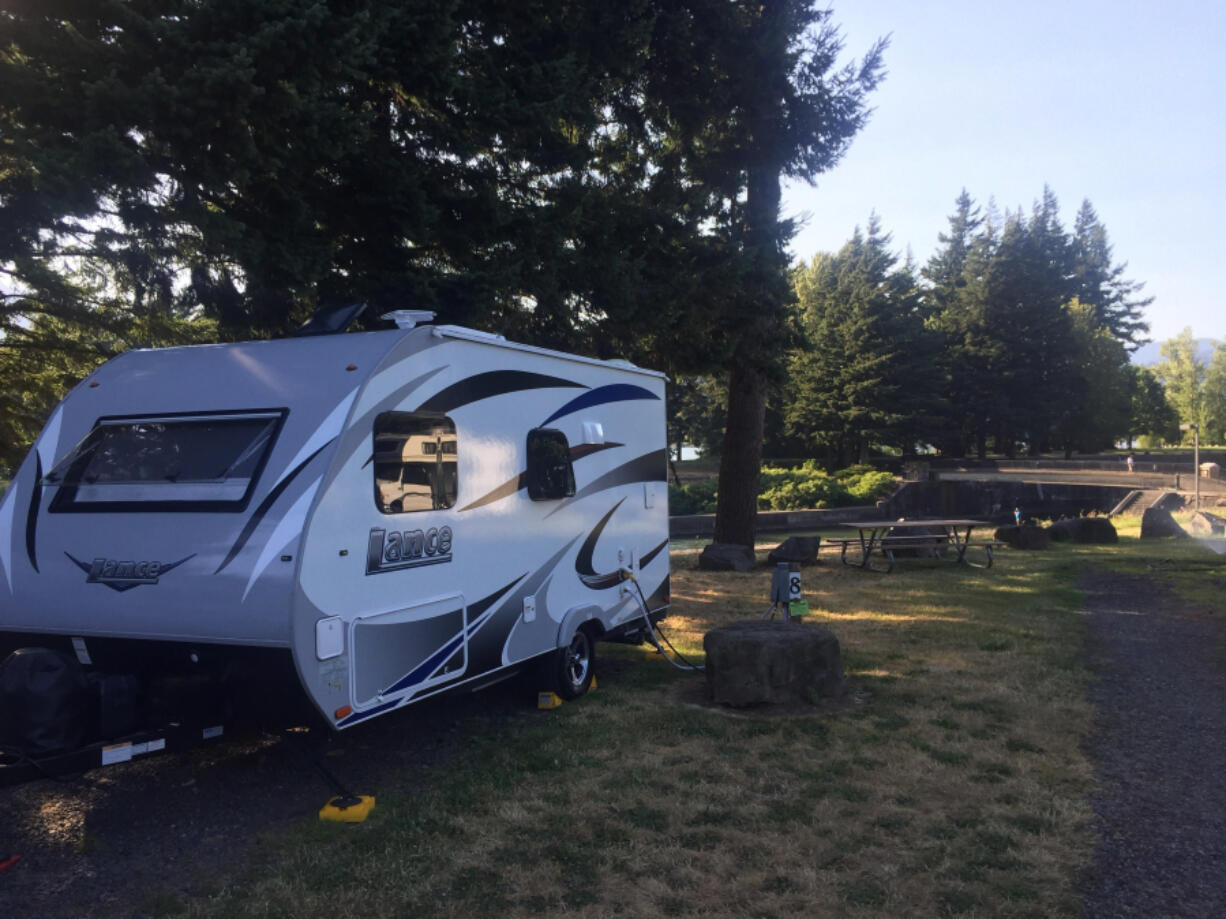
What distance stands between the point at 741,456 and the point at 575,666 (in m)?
8.65

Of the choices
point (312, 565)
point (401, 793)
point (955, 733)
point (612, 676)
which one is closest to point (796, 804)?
point (955, 733)

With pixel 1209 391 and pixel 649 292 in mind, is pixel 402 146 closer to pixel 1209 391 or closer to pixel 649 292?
pixel 649 292

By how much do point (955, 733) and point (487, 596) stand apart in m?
3.34

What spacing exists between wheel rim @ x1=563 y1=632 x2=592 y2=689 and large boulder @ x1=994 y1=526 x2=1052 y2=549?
46.5 ft

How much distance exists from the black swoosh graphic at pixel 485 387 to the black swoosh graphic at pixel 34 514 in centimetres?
231

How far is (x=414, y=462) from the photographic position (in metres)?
5.66

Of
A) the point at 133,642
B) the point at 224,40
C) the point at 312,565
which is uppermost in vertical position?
the point at 224,40

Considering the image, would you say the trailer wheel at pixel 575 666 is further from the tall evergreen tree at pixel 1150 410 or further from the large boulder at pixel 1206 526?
the tall evergreen tree at pixel 1150 410

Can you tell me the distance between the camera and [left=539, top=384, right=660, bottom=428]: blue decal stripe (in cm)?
736

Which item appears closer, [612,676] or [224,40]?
[224,40]

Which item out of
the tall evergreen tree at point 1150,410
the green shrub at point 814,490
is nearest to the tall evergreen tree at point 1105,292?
the tall evergreen tree at point 1150,410

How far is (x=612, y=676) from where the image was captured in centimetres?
852

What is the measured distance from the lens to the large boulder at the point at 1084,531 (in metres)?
20.3

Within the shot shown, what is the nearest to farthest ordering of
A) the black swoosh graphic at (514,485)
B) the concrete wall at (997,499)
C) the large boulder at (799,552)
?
1. the black swoosh graphic at (514,485)
2. the large boulder at (799,552)
3. the concrete wall at (997,499)
